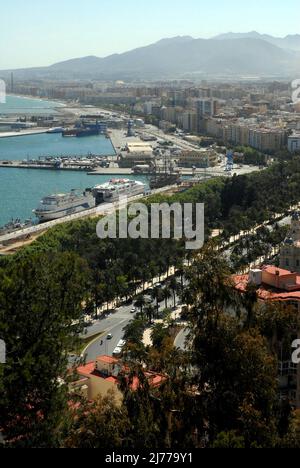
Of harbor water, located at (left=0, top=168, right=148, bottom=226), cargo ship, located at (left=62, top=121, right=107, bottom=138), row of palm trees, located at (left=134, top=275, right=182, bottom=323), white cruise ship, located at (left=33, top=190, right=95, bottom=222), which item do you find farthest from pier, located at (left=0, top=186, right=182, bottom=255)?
cargo ship, located at (left=62, top=121, right=107, bottom=138)

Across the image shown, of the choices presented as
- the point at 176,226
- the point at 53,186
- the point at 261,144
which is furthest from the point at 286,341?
the point at 261,144

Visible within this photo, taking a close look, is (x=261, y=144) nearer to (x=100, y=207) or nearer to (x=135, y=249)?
(x=100, y=207)

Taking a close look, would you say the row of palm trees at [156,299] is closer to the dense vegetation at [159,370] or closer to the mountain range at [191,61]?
the dense vegetation at [159,370]

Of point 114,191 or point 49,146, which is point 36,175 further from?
point 49,146

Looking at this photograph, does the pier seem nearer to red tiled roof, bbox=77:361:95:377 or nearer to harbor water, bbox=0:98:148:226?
harbor water, bbox=0:98:148:226

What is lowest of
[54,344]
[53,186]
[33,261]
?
[53,186]
